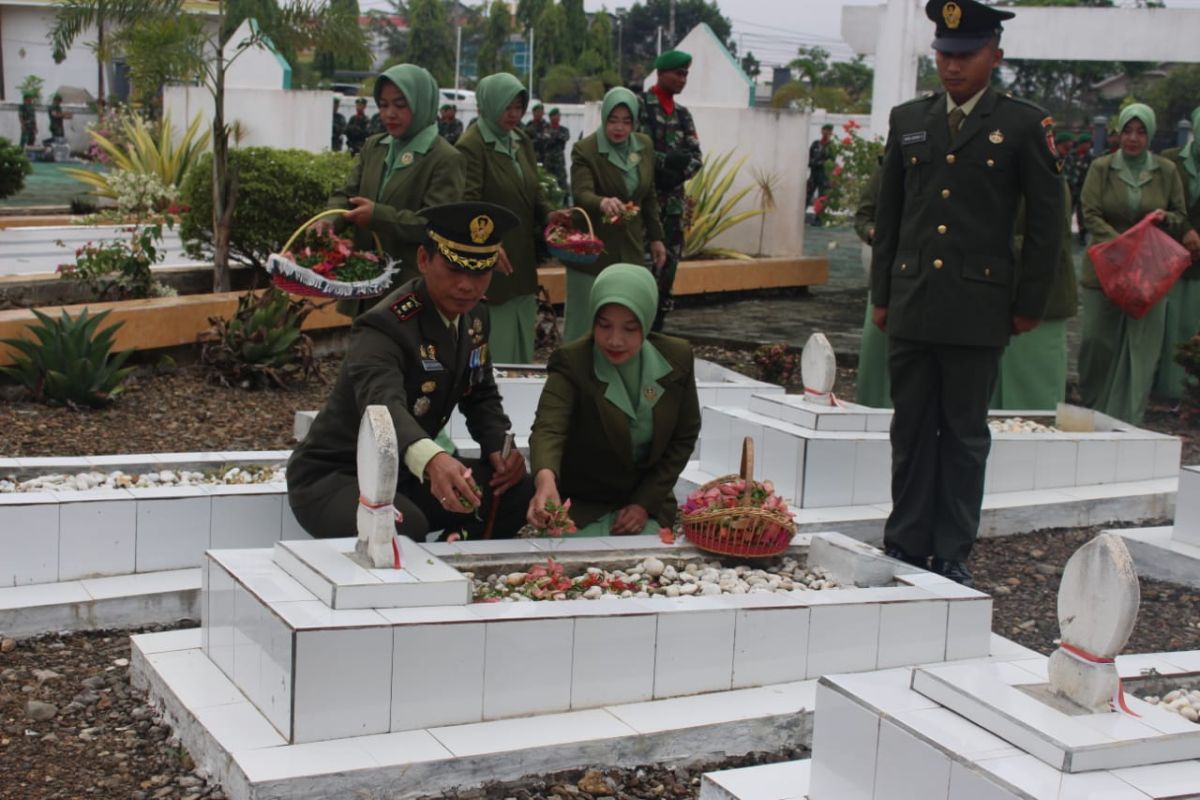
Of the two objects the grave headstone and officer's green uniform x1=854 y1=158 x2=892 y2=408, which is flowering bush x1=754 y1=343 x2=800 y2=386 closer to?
officer's green uniform x1=854 y1=158 x2=892 y2=408

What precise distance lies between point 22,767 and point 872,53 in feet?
45.0

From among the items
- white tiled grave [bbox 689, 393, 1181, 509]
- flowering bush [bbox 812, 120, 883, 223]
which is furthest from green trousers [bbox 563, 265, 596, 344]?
flowering bush [bbox 812, 120, 883, 223]

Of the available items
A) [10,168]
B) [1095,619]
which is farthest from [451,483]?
[10,168]

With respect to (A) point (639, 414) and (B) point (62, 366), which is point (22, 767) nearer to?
(A) point (639, 414)

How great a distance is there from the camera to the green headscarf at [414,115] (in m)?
6.26

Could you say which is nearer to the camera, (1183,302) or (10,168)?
(1183,302)

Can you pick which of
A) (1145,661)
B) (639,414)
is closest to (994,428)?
(639,414)

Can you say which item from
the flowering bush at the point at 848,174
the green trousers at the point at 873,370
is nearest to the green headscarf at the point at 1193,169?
the green trousers at the point at 873,370

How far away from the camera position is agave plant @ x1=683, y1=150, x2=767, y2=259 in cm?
1400

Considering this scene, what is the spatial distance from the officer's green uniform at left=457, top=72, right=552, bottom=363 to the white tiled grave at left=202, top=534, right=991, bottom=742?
297 centimetres

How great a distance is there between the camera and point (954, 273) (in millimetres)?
5227

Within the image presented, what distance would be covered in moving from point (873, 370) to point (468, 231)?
3.75 meters

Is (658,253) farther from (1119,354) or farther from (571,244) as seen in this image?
(1119,354)

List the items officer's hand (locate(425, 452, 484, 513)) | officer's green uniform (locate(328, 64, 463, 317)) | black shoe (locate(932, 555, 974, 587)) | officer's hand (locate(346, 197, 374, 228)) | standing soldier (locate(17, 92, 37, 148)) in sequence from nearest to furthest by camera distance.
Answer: officer's hand (locate(425, 452, 484, 513))
black shoe (locate(932, 555, 974, 587))
officer's hand (locate(346, 197, 374, 228))
officer's green uniform (locate(328, 64, 463, 317))
standing soldier (locate(17, 92, 37, 148))
